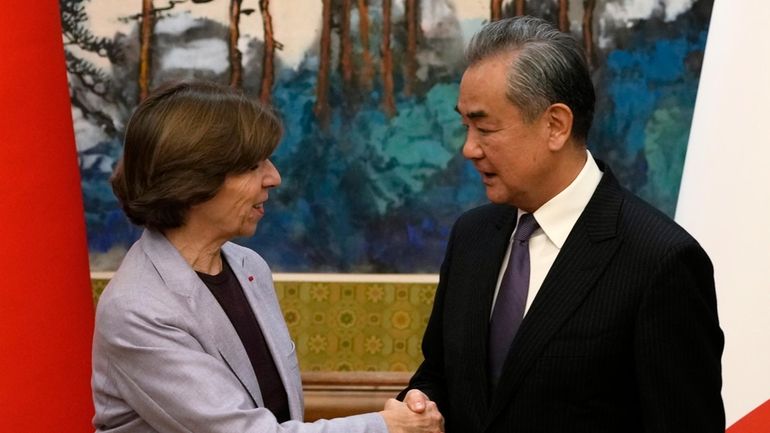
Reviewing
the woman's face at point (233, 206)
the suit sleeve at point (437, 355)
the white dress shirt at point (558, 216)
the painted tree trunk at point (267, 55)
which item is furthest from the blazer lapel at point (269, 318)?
the painted tree trunk at point (267, 55)

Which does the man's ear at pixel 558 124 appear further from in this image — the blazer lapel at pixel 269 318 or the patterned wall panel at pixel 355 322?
the patterned wall panel at pixel 355 322

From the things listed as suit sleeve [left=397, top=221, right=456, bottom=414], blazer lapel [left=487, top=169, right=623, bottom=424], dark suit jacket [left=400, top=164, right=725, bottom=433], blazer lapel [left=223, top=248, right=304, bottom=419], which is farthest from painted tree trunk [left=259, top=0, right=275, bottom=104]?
blazer lapel [left=487, top=169, right=623, bottom=424]

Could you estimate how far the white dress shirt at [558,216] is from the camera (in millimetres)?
2094

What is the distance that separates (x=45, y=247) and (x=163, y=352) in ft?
3.40

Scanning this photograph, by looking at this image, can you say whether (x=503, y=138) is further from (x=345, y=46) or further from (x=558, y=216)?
(x=345, y=46)

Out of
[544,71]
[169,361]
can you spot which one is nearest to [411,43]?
[544,71]

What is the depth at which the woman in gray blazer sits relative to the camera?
2041mm

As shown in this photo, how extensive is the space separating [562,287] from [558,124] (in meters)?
0.33

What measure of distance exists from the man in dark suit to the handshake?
0.13 feet

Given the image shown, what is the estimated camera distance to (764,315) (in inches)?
117

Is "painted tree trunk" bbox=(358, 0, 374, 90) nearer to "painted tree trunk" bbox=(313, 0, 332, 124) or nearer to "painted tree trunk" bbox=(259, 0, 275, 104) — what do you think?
"painted tree trunk" bbox=(313, 0, 332, 124)

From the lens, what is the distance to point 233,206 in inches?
86.9

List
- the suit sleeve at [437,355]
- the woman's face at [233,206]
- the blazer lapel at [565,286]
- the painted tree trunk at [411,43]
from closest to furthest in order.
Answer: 1. the blazer lapel at [565,286]
2. the woman's face at [233,206]
3. the suit sleeve at [437,355]
4. the painted tree trunk at [411,43]

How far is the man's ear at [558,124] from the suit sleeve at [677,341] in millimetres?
334
